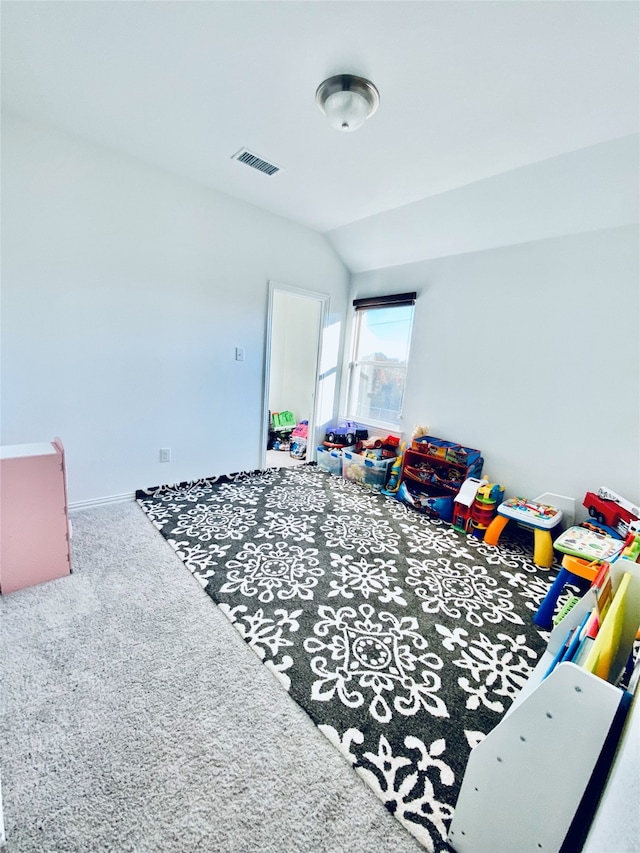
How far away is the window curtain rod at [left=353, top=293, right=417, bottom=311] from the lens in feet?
10.9

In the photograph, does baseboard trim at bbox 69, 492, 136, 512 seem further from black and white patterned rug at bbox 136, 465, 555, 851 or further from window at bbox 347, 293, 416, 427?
window at bbox 347, 293, 416, 427

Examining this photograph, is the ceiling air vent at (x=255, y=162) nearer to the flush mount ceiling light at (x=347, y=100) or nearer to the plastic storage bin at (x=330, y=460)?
the flush mount ceiling light at (x=347, y=100)

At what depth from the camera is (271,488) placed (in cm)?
323

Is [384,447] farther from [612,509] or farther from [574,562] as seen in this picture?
[574,562]

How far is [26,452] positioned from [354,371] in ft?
10.3

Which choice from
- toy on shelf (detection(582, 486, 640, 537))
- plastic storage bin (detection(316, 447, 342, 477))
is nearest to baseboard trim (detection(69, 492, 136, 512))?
plastic storage bin (detection(316, 447, 342, 477))

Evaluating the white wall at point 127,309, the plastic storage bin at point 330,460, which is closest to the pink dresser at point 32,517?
the white wall at point 127,309

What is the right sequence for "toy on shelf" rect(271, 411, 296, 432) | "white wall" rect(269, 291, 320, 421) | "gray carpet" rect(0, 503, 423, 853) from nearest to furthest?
"gray carpet" rect(0, 503, 423, 853)
"white wall" rect(269, 291, 320, 421)
"toy on shelf" rect(271, 411, 296, 432)

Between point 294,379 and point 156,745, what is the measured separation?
165 inches

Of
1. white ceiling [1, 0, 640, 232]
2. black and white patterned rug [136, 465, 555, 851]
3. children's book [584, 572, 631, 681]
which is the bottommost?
black and white patterned rug [136, 465, 555, 851]

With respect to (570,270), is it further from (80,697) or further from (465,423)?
(80,697)

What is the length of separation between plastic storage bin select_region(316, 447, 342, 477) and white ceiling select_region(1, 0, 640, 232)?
255 centimetres

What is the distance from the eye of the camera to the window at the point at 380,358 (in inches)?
139

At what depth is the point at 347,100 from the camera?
1588 mm
